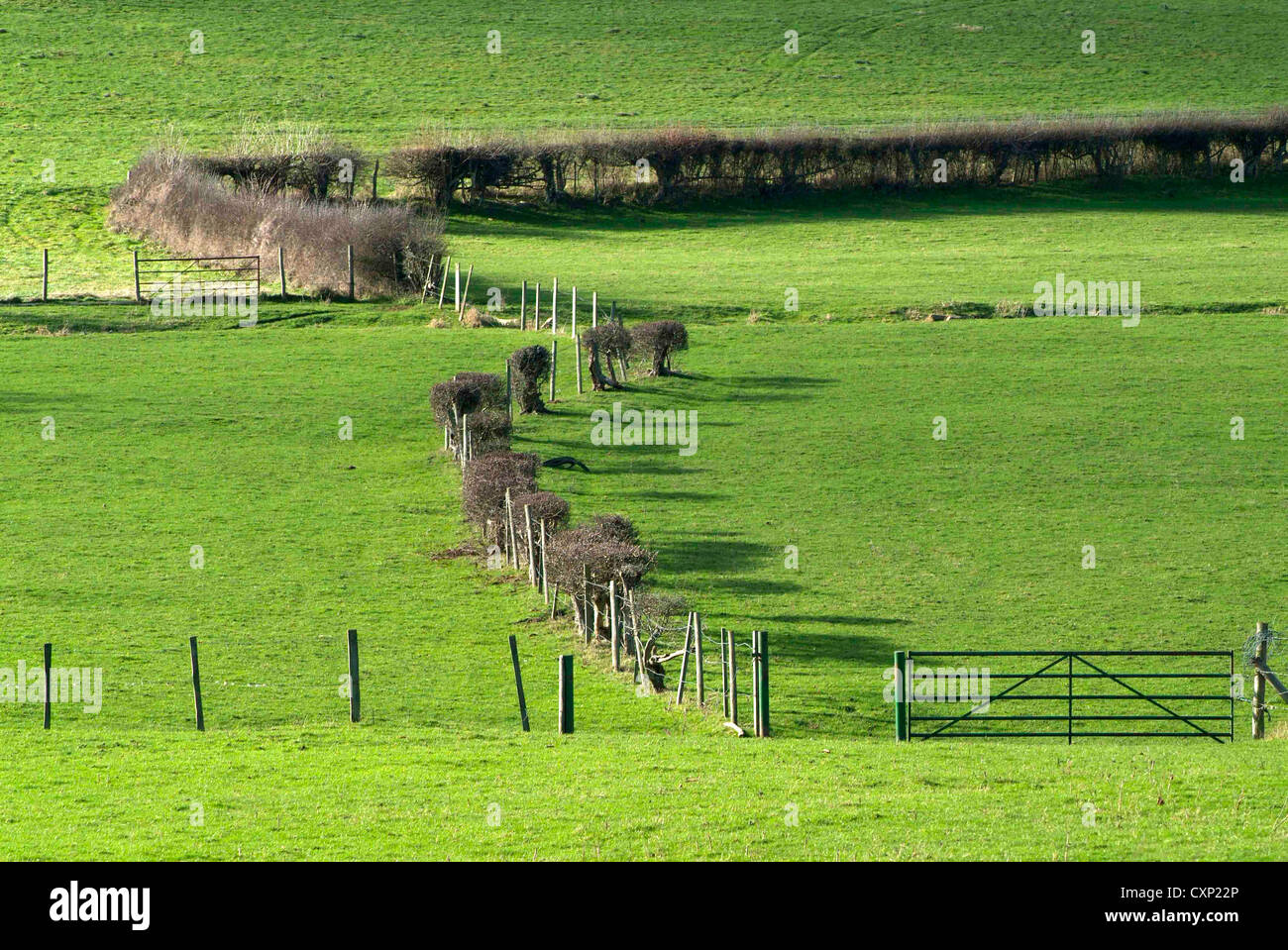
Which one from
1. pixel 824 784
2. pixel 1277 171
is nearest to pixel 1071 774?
pixel 824 784

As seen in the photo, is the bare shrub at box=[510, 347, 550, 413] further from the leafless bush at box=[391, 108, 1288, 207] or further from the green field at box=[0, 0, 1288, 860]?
the leafless bush at box=[391, 108, 1288, 207]

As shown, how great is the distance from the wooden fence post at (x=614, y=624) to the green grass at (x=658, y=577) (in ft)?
1.75

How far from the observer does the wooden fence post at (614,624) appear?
2552cm

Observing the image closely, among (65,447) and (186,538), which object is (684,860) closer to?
(186,538)

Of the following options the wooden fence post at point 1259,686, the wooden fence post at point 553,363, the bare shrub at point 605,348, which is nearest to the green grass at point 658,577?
the wooden fence post at point 1259,686

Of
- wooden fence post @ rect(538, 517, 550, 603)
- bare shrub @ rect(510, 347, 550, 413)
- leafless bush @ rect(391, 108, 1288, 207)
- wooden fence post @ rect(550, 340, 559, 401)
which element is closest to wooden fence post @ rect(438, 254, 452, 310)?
wooden fence post @ rect(550, 340, 559, 401)

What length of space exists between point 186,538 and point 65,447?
9.90 m

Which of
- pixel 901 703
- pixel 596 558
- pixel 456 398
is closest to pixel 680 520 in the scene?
pixel 596 558

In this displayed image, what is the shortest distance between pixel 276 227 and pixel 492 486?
33.5 meters

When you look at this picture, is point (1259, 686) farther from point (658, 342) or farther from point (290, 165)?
point (290, 165)

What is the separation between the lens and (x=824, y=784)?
17484mm

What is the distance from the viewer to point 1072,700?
77.1ft

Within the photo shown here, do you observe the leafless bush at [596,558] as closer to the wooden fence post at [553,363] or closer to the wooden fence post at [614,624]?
the wooden fence post at [614,624]

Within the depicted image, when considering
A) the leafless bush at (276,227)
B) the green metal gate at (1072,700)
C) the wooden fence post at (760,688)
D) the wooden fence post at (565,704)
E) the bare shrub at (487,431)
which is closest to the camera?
the wooden fence post at (565,704)
